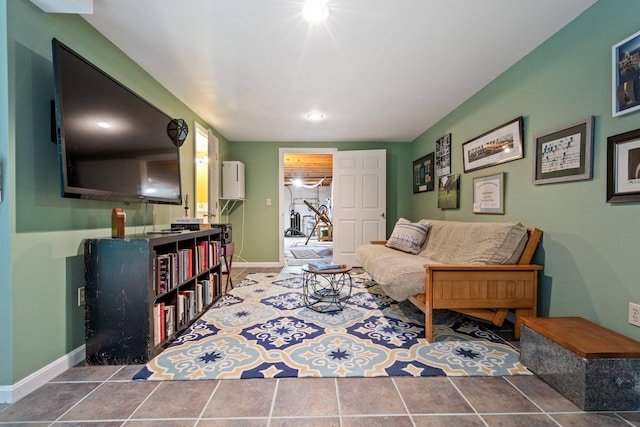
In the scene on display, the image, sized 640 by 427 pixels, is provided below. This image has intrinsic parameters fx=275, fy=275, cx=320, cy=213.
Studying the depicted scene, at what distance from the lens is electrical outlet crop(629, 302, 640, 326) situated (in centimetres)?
142

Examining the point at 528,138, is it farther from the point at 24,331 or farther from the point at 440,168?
the point at 24,331

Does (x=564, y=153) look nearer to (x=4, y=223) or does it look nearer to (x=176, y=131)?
(x=176, y=131)

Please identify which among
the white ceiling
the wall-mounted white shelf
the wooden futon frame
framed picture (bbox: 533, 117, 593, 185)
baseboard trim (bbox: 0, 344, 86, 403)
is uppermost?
the white ceiling

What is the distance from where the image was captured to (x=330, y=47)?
6.81ft

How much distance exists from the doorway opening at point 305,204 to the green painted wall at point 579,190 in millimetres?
2992

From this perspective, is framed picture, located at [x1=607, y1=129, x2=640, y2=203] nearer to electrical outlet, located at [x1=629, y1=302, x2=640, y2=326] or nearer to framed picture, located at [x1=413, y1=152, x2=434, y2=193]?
electrical outlet, located at [x1=629, y1=302, x2=640, y2=326]

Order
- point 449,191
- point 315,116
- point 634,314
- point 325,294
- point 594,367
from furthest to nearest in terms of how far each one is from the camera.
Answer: point 315,116, point 449,191, point 325,294, point 634,314, point 594,367

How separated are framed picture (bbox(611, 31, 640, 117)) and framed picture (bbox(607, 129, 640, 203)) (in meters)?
0.15

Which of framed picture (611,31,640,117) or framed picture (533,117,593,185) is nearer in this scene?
framed picture (611,31,640,117)

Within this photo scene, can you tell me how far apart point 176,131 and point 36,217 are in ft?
Result: 4.51

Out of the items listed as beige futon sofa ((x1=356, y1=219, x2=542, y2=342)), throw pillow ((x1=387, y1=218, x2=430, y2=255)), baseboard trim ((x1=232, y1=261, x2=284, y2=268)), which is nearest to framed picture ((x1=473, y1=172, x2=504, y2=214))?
beige futon sofa ((x1=356, y1=219, x2=542, y2=342))

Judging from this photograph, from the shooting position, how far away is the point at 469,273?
1.96m

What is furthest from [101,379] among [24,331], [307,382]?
[307,382]

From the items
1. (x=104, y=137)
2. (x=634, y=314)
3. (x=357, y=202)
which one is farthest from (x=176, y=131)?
(x=634, y=314)
